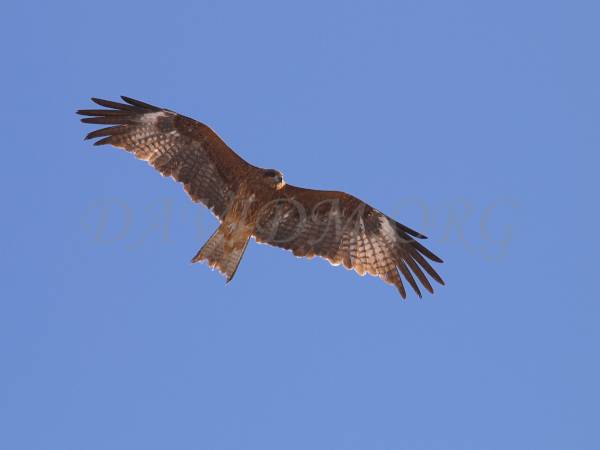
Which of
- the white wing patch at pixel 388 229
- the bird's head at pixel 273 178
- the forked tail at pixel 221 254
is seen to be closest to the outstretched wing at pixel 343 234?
the white wing patch at pixel 388 229

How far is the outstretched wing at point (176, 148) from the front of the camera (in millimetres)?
11875

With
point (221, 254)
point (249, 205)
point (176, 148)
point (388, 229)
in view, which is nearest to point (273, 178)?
point (249, 205)

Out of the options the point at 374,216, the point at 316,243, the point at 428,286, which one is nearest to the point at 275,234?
the point at 316,243

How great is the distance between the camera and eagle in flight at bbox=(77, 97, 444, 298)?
1173 cm

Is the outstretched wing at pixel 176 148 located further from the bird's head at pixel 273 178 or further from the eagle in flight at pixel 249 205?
the bird's head at pixel 273 178

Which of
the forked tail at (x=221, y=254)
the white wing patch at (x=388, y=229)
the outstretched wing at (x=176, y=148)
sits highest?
the white wing patch at (x=388, y=229)

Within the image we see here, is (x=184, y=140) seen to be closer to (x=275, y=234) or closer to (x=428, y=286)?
(x=275, y=234)

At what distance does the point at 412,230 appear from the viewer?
473 inches

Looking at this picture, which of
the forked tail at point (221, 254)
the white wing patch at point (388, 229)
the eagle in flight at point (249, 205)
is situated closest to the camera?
the forked tail at point (221, 254)

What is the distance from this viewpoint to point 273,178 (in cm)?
1152

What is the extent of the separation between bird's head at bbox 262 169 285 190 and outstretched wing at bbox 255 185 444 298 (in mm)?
311

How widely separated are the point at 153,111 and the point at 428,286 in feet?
14.8

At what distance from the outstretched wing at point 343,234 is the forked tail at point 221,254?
71 cm

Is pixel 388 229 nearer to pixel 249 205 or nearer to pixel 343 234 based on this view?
pixel 343 234
